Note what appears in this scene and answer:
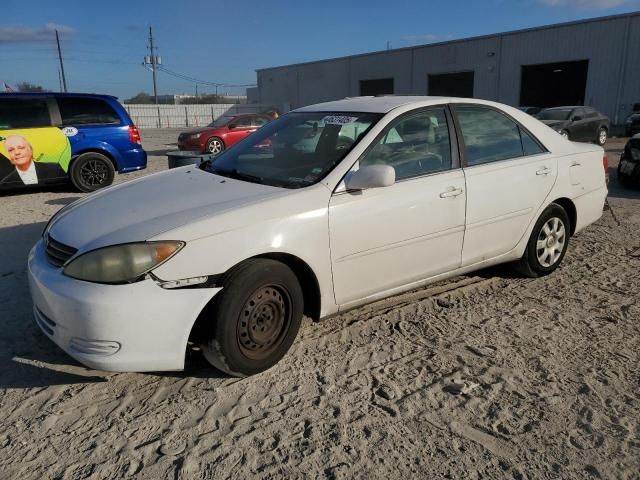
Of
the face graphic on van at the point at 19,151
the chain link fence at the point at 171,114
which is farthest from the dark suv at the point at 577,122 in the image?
the chain link fence at the point at 171,114

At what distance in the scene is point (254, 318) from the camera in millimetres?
2979

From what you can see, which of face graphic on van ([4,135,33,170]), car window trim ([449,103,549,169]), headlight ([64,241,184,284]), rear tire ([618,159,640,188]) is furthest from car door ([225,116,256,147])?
headlight ([64,241,184,284])

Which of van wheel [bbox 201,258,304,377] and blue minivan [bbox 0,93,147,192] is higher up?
blue minivan [bbox 0,93,147,192]

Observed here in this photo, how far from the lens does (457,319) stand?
12.7 feet

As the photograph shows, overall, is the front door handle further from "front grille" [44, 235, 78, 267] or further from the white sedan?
"front grille" [44, 235, 78, 267]

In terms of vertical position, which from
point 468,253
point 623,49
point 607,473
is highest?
point 623,49

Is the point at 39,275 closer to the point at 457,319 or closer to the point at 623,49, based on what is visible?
the point at 457,319

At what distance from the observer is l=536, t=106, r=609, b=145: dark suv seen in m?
17.2

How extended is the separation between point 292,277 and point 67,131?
711cm

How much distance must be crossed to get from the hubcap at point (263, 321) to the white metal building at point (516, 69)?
28720 millimetres

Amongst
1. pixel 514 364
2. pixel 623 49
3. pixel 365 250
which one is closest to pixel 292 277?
pixel 365 250

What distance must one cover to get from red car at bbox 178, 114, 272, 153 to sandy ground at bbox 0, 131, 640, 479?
13122mm

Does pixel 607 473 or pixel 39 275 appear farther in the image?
pixel 39 275

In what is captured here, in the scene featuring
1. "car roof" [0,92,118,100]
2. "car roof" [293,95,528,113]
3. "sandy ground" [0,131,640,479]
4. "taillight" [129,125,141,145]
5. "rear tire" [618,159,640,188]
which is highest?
"car roof" [0,92,118,100]
